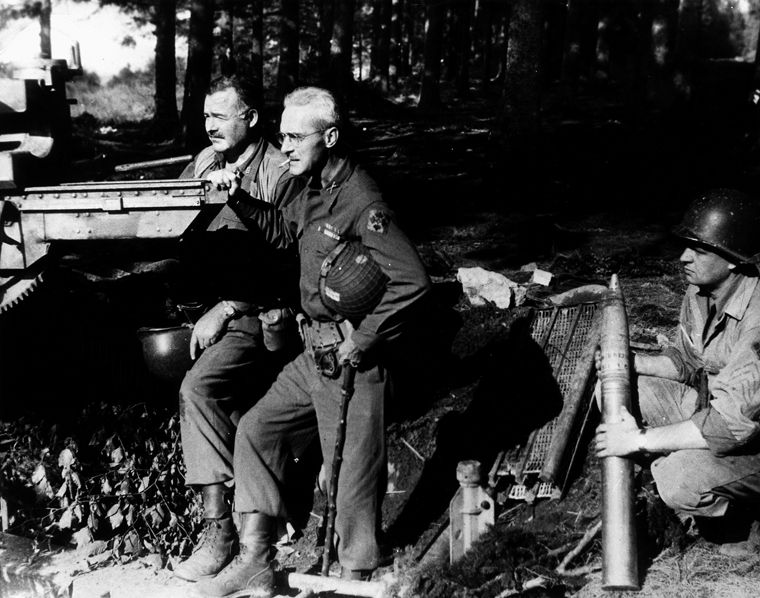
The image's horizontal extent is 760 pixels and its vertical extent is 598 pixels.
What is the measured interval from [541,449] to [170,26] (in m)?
17.1

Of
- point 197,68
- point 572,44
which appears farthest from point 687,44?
point 197,68

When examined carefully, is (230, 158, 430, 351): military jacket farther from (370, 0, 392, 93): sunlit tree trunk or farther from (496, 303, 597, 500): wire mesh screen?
(370, 0, 392, 93): sunlit tree trunk

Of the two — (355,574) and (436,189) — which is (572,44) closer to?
(436,189)

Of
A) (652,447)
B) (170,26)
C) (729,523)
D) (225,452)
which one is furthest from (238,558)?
(170,26)

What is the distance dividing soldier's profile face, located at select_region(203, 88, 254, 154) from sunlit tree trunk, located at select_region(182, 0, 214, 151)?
11454 mm

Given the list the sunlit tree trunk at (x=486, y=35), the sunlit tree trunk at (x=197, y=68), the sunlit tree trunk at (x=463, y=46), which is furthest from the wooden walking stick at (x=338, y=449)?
the sunlit tree trunk at (x=486, y=35)

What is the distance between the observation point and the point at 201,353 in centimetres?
535

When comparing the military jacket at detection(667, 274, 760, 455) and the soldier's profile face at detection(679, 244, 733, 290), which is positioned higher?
the soldier's profile face at detection(679, 244, 733, 290)

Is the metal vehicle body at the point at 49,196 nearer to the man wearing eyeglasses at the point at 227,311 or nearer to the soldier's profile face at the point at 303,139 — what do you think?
the man wearing eyeglasses at the point at 227,311

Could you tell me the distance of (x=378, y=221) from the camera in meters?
4.32

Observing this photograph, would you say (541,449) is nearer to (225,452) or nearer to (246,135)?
(225,452)

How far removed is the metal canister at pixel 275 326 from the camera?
5.09 meters

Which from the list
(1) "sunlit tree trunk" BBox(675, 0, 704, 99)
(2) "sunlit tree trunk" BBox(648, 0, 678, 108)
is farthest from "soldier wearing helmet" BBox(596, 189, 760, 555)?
(2) "sunlit tree trunk" BBox(648, 0, 678, 108)

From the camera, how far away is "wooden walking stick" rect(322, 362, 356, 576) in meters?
4.46
